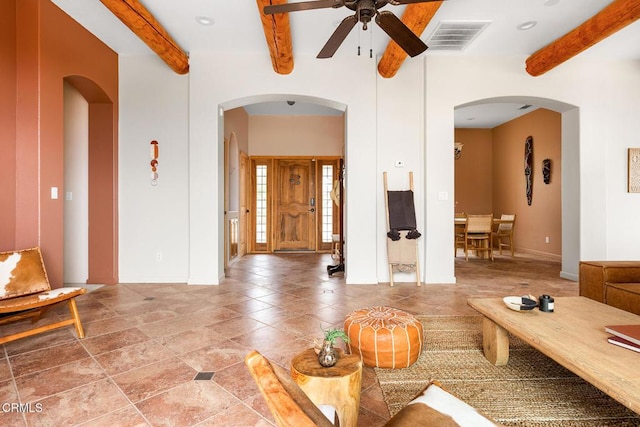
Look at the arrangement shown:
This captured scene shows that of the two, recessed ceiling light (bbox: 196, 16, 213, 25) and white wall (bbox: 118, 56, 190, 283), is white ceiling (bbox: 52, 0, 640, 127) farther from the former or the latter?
white wall (bbox: 118, 56, 190, 283)

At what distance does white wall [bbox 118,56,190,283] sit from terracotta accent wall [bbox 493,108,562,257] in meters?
6.71

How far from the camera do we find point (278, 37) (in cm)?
349

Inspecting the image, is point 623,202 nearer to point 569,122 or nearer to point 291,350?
point 569,122

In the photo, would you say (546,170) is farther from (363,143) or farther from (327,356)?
(327,356)

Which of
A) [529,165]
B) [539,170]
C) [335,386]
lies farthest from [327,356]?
[529,165]

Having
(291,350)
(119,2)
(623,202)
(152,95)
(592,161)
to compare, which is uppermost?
(119,2)

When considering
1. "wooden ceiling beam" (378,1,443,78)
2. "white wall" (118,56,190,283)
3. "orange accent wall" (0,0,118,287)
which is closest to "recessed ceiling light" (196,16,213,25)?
"white wall" (118,56,190,283)

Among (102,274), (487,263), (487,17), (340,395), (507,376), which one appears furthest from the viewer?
(487,263)

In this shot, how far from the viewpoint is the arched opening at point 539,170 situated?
468 centimetres

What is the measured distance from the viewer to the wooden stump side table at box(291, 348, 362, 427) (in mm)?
1379

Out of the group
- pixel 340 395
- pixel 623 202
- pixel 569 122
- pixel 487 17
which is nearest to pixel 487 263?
pixel 623 202

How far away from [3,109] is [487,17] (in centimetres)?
481

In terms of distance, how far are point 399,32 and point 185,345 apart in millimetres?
2814

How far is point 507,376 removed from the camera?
194cm
